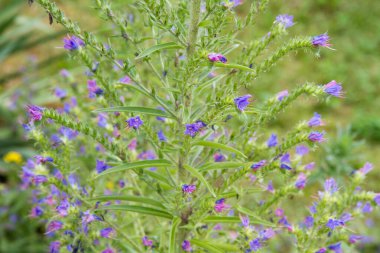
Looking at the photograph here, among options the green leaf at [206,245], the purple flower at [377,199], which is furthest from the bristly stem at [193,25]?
the purple flower at [377,199]

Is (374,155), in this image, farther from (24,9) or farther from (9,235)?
(24,9)

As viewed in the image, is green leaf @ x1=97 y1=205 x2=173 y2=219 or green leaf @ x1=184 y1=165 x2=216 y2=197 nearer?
green leaf @ x1=184 y1=165 x2=216 y2=197

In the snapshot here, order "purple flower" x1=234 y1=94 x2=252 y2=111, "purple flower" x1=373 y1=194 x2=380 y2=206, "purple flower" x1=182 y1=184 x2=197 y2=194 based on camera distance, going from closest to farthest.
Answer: "purple flower" x1=234 y1=94 x2=252 y2=111
"purple flower" x1=182 y1=184 x2=197 y2=194
"purple flower" x1=373 y1=194 x2=380 y2=206

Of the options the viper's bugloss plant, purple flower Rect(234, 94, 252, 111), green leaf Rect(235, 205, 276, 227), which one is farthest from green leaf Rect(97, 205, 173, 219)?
purple flower Rect(234, 94, 252, 111)

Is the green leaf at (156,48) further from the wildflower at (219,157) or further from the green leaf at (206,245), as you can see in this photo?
the green leaf at (206,245)

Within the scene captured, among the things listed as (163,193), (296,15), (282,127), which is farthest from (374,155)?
(163,193)

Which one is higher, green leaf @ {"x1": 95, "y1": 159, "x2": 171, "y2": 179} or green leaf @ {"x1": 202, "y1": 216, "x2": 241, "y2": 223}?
green leaf @ {"x1": 95, "y1": 159, "x2": 171, "y2": 179}

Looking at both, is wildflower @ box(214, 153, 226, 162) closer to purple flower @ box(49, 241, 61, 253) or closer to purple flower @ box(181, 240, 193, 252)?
purple flower @ box(181, 240, 193, 252)

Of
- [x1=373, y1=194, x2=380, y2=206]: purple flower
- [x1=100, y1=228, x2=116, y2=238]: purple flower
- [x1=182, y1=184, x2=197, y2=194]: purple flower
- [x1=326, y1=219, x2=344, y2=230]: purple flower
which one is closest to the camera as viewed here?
[x1=182, y1=184, x2=197, y2=194]: purple flower

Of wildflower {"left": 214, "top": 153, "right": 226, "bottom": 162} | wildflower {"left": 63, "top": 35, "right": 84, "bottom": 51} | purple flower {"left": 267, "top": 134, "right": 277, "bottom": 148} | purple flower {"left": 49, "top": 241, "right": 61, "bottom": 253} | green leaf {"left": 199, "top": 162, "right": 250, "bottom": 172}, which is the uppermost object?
wildflower {"left": 63, "top": 35, "right": 84, "bottom": 51}
